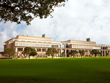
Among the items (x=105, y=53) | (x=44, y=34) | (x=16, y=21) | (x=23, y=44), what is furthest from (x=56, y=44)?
(x=16, y=21)

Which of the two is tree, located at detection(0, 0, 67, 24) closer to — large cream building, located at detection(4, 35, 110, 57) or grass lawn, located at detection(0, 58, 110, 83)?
grass lawn, located at detection(0, 58, 110, 83)

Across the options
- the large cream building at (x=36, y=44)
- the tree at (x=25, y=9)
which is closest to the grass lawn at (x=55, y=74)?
the tree at (x=25, y=9)

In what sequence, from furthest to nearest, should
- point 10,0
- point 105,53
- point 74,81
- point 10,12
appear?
point 105,53, point 10,12, point 10,0, point 74,81

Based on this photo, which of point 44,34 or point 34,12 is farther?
point 44,34

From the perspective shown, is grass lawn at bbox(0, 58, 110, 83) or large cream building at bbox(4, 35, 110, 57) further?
large cream building at bbox(4, 35, 110, 57)

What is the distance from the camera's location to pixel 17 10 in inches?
603

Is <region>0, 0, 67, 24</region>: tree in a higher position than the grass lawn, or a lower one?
higher

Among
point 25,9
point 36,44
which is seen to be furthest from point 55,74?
point 36,44

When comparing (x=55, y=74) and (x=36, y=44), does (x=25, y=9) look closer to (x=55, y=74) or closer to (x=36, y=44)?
(x=55, y=74)

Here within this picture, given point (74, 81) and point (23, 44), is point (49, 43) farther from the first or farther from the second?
point (74, 81)

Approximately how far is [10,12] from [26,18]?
1.97 m

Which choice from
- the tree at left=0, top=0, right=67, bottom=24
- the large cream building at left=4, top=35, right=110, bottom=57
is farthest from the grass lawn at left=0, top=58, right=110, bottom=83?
the large cream building at left=4, top=35, right=110, bottom=57

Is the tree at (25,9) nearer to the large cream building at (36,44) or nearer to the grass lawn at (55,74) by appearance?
the grass lawn at (55,74)

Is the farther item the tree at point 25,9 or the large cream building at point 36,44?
the large cream building at point 36,44
